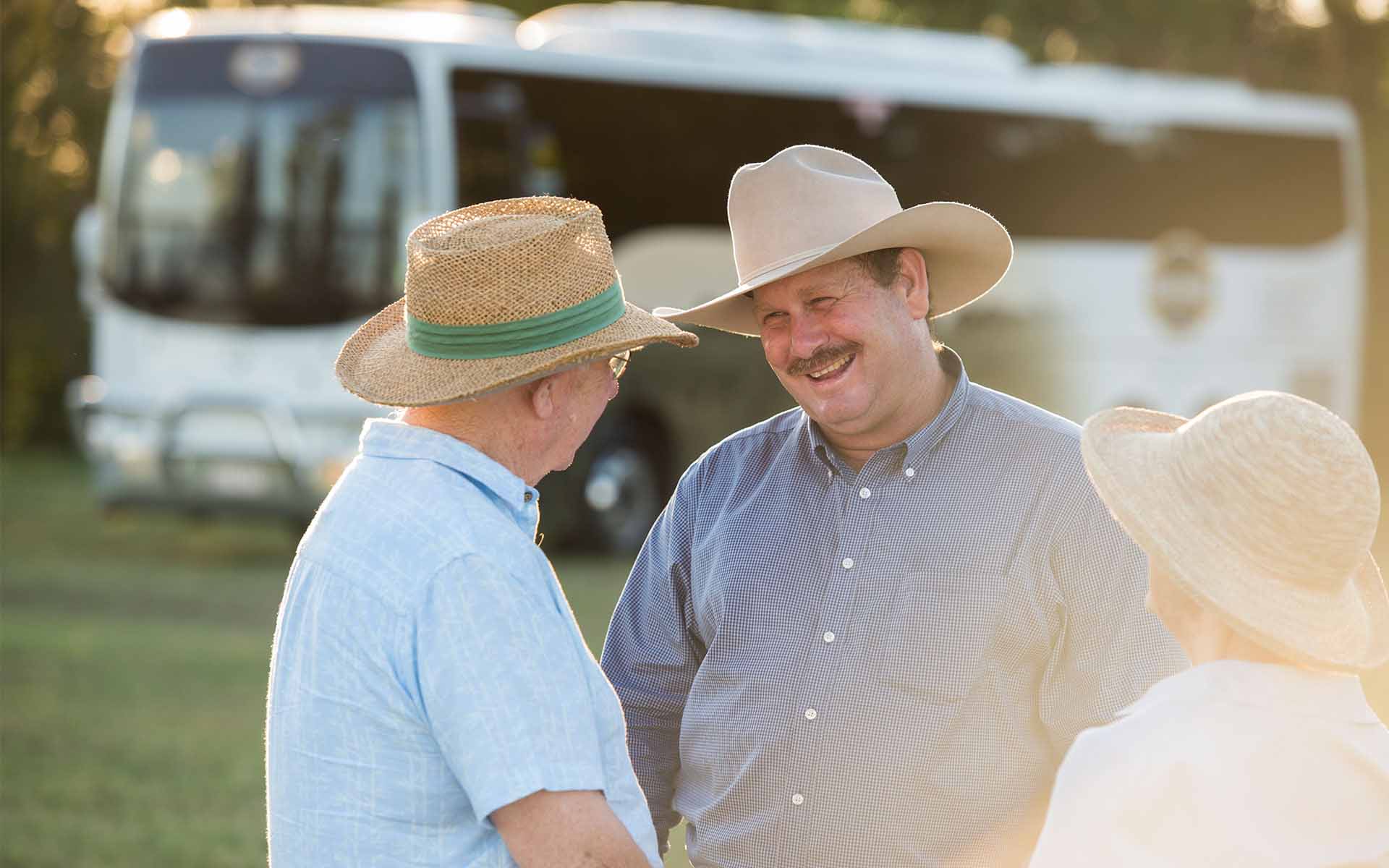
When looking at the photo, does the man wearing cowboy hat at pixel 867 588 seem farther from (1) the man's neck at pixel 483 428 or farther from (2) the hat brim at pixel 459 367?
(1) the man's neck at pixel 483 428

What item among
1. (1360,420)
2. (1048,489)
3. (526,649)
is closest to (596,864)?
(526,649)

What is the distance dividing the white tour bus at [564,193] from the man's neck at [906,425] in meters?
9.64

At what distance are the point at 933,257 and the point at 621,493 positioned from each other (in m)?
10.4

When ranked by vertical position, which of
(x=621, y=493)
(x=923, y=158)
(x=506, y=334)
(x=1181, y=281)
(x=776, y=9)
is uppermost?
(x=506, y=334)

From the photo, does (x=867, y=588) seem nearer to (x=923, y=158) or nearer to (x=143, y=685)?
(x=143, y=685)

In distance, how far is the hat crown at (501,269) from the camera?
2.51m

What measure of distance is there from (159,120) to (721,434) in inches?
184

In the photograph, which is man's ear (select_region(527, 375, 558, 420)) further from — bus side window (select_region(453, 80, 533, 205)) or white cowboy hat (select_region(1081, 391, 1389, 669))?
bus side window (select_region(453, 80, 533, 205))

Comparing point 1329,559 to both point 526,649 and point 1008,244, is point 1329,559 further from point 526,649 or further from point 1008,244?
point 1008,244

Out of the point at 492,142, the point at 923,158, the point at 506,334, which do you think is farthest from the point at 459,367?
the point at 923,158

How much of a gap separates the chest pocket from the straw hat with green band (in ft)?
2.64

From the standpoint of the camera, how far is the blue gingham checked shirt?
306 centimetres

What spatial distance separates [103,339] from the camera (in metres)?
13.5

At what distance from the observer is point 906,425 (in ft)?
11.0
